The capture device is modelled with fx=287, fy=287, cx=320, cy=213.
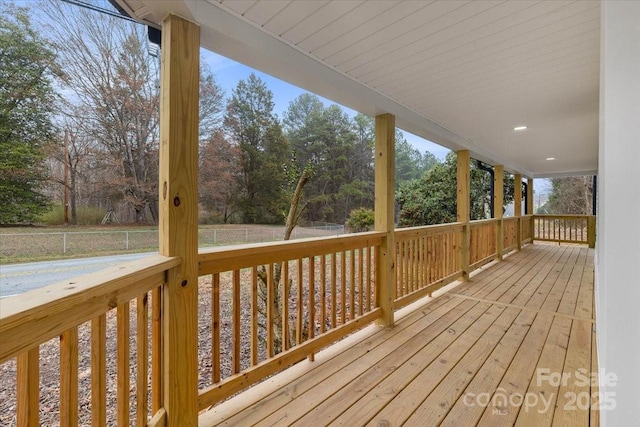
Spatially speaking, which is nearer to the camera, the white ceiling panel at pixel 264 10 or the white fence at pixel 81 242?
the white fence at pixel 81 242

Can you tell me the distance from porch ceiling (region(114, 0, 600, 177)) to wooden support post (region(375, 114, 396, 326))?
22 cm

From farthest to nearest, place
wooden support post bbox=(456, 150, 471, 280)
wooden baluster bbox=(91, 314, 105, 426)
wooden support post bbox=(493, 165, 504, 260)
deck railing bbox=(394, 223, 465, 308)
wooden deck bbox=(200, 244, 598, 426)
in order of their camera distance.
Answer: wooden support post bbox=(493, 165, 504, 260)
wooden support post bbox=(456, 150, 471, 280)
deck railing bbox=(394, 223, 465, 308)
wooden deck bbox=(200, 244, 598, 426)
wooden baluster bbox=(91, 314, 105, 426)

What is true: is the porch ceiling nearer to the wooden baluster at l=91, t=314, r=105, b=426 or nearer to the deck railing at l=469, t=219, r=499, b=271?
the wooden baluster at l=91, t=314, r=105, b=426

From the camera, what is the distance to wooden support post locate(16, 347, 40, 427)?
765mm

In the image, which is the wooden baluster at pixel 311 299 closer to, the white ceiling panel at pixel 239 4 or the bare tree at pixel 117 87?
the bare tree at pixel 117 87

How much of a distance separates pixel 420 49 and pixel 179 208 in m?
1.80

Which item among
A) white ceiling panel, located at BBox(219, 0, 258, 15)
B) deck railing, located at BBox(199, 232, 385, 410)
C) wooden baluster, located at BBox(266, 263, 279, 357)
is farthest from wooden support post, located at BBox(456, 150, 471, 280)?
white ceiling panel, located at BBox(219, 0, 258, 15)

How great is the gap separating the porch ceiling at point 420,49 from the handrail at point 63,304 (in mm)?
1170

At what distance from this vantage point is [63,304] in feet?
2.48

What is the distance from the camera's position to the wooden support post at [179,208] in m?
1.33

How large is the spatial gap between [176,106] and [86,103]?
1.87ft

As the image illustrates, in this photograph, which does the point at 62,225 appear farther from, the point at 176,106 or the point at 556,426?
the point at 556,426

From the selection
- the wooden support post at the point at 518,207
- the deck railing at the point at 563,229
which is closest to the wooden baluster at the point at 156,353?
the wooden support post at the point at 518,207

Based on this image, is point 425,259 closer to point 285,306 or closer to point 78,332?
point 285,306
